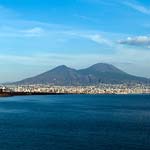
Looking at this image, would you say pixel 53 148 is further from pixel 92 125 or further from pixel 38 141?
pixel 92 125

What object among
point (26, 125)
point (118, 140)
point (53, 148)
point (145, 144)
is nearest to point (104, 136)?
point (118, 140)

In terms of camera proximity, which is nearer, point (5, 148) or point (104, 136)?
point (5, 148)

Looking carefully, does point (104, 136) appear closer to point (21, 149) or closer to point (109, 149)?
point (109, 149)

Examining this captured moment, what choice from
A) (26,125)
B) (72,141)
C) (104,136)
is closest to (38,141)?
(72,141)

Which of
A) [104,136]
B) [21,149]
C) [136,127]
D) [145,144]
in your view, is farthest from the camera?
[136,127]

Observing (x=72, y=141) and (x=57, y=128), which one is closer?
(x=72, y=141)

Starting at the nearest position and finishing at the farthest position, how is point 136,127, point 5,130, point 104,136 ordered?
1. point 104,136
2. point 5,130
3. point 136,127

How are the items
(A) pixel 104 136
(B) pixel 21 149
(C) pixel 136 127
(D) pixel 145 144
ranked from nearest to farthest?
1. (B) pixel 21 149
2. (D) pixel 145 144
3. (A) pixel 104 136
4. (C) pixel 136 127

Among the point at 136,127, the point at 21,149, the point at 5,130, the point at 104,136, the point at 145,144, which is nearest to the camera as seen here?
the point at 21,149
